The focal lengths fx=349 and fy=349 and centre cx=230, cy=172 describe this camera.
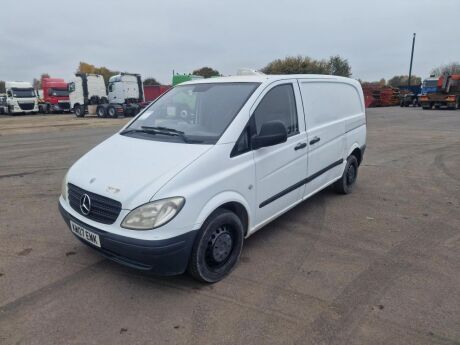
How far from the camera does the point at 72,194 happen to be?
10.8 feet

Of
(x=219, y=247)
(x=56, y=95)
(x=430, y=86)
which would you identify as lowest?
(x=219, y=247)

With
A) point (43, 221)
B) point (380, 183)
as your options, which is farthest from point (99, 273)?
point (380, 183)

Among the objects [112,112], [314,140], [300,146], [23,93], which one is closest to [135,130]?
[300,146]

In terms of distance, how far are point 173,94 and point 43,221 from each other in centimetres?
241

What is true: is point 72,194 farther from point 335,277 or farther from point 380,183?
point 380,183

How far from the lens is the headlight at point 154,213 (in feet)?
8.88

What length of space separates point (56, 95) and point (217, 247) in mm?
34778

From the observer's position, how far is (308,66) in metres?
49.1

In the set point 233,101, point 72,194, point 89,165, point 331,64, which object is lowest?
point 72,194

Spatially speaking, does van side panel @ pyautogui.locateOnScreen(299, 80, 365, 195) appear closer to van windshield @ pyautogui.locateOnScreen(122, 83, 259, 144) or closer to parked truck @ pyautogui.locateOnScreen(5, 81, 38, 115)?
van windshield @ pyautogui.locateOnScreen(122, 83, 259, 144)

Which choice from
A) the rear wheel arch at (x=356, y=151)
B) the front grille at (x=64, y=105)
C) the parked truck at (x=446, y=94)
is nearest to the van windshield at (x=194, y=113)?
the rear wheel arch at (x=356, y=151)

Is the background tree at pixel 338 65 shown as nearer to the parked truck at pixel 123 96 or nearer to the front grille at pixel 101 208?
the parked truck at pixel 123 96

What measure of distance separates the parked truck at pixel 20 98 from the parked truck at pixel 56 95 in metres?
1.16

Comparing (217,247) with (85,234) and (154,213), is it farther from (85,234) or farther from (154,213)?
(85,234)
